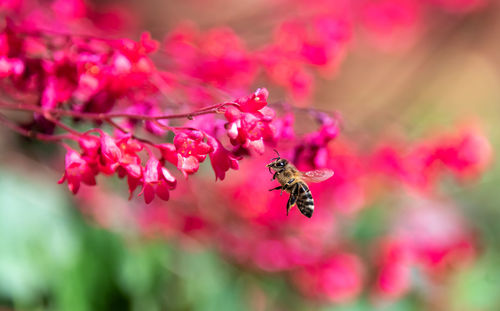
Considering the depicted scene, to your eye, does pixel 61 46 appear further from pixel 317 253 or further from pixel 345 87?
pixel 345 87

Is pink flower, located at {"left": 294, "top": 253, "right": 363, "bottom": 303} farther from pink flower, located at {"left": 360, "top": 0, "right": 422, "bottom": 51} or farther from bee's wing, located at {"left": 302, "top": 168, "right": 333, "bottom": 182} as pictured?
pink flower, located at {"left": 360, "top": 0, "right": 422, "bottom": 51}

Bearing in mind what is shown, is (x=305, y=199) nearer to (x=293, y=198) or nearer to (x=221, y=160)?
(x=293, y=198)

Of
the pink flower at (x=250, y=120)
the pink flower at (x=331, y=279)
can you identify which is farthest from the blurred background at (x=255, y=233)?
the pink flower at (x=250, y=120)

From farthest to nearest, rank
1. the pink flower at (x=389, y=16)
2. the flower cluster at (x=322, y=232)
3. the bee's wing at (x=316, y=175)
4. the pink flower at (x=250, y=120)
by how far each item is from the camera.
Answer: the pink flower at (x=389, y=16), the flower cluster at (x=322, y=232), the bee's wing at (x=316, y=175), the pink flower at (x=250, y=120)

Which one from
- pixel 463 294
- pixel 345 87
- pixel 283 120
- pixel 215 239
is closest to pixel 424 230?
pixel 463 294

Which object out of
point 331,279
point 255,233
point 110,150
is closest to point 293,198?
point 110,150

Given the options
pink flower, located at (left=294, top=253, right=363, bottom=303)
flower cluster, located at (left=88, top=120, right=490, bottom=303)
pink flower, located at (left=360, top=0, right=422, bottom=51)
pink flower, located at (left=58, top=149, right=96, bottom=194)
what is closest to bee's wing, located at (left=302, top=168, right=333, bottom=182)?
pink flower, located at (left=58, top=149, right=96, bottom=194)

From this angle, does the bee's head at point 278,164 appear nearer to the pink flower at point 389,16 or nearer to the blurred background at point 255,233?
the blurred background at point 255,233
